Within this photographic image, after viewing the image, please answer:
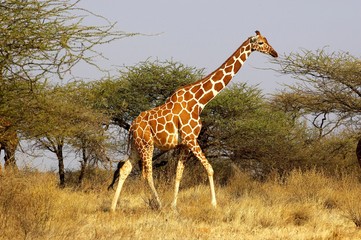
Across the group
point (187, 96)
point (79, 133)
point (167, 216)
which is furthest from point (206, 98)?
point (79, 133)

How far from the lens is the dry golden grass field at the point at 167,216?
8.58 meters

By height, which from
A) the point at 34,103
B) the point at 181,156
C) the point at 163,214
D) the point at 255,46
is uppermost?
the point at 255,46

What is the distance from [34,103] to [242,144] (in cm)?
1042

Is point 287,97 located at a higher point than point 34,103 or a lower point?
higher

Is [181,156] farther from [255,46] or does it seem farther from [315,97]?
[315,97]

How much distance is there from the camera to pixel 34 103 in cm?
1026

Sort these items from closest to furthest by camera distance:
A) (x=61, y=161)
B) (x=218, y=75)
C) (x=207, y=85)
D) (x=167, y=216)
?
(x=167, y=216) < (x=207, y=85) < (x=218, y=75) < (x=61, y=161)

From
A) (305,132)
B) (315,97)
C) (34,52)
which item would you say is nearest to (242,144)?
(315,97)

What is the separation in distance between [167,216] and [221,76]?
10.9 ft

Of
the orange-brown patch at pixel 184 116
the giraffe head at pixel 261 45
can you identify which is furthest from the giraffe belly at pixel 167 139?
the giraffe head at pixel 261 45

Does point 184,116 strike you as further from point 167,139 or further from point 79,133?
point 79,133

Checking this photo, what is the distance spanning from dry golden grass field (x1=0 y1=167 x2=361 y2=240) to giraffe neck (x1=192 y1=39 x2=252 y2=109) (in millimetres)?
2036

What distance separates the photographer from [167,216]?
10.3 meters

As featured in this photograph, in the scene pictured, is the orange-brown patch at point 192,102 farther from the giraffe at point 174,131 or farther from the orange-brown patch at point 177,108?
the orange-brown patch at point 177,108
